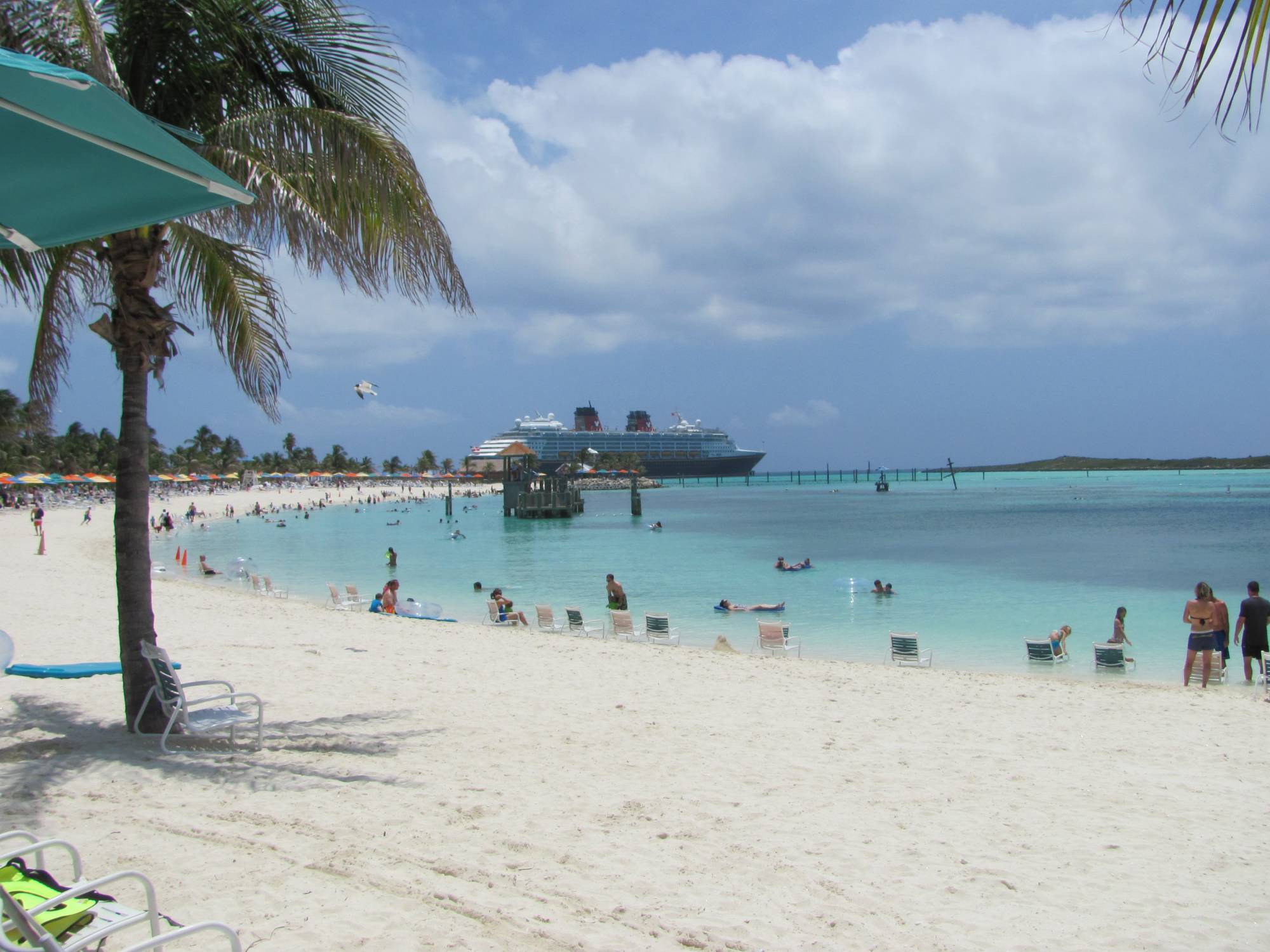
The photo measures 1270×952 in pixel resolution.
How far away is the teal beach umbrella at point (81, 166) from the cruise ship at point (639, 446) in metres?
115

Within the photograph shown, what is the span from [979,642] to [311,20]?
13.0 m

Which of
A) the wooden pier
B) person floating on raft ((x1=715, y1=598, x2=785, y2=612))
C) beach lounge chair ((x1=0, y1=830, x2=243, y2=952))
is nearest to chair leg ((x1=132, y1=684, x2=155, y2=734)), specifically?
beach lounge chair ((x1=0, y1=830, x2=243, y2=952))

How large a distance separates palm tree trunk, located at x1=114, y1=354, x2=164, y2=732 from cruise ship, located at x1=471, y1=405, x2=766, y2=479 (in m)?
113

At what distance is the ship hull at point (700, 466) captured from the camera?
133m

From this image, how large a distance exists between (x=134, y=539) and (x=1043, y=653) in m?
11.1

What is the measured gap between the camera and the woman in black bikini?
849 centimetres

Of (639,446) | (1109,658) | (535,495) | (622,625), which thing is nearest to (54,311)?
(622,625)

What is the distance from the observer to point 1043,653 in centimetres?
1165

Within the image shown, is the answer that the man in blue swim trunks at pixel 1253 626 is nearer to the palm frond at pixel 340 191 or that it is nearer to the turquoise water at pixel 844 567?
the turquoise water at pixel 844 567

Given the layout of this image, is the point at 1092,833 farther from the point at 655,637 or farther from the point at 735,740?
the point at 655,637

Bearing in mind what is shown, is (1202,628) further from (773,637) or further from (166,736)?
(166,736)

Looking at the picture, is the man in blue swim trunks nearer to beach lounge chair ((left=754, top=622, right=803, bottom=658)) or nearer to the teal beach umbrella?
beach lounge chair ((left=754, top=622, right=803, bottom=658))

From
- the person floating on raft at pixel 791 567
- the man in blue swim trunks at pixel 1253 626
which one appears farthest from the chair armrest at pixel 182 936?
the person floating on raft at pixel 791 567

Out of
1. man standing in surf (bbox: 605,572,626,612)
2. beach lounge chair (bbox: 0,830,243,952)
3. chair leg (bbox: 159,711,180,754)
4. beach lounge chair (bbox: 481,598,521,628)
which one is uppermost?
beach lounge chair (bbox: 0,830,243,952)
